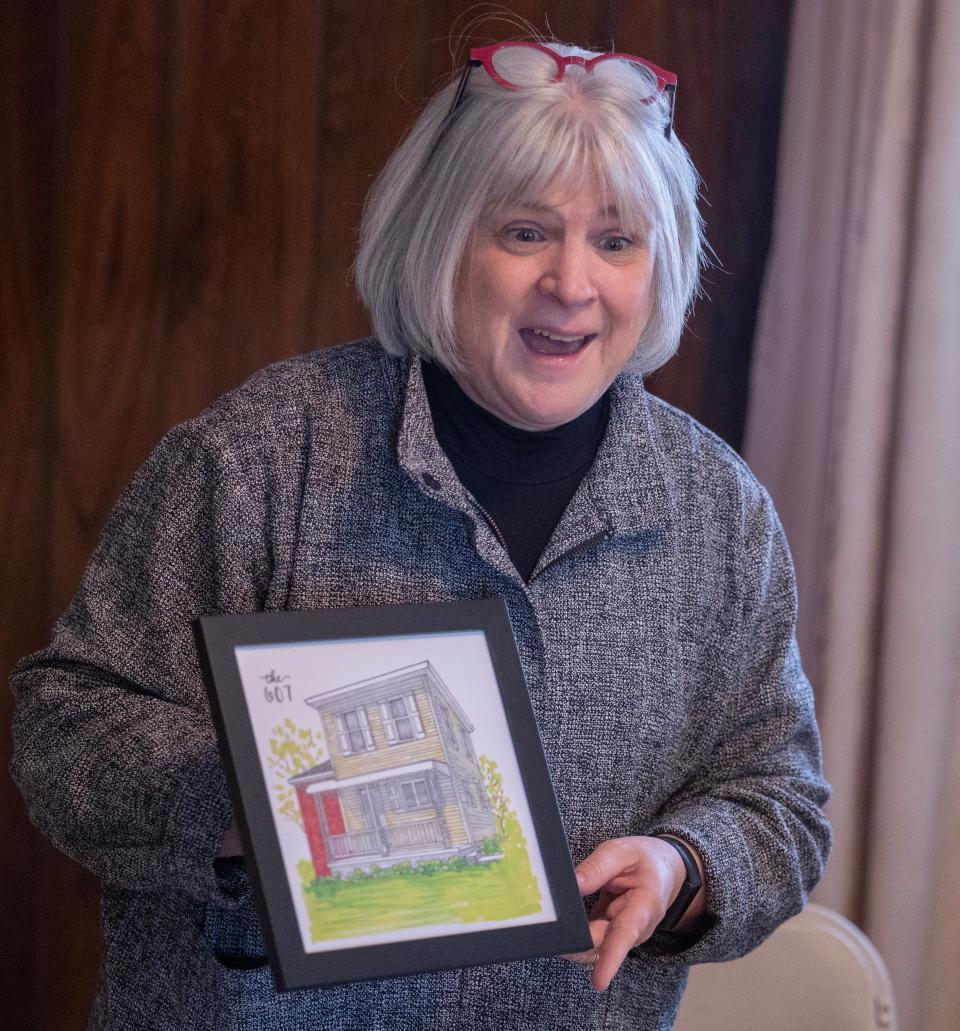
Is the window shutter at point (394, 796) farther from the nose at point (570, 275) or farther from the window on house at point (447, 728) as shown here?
the nose at point (570, 275)

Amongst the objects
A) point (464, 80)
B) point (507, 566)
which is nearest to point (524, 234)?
point (464, 80)

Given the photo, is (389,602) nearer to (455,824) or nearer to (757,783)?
(455,824)

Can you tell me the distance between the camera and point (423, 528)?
1.31m

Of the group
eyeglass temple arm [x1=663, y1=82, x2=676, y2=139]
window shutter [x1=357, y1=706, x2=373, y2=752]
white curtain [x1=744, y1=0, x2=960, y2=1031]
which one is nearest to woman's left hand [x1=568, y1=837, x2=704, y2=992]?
window shutter [x1=357, y1=706, x2=373, y2=752]

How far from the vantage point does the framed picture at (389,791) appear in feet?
3.25

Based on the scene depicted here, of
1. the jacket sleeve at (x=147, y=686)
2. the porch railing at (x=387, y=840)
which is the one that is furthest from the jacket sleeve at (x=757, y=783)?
the jacket sleeve at (x=147, y=686)

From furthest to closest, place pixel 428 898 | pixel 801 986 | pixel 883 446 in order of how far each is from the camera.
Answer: pixel 883 446 < pixel 801 986 < pixel 428 898

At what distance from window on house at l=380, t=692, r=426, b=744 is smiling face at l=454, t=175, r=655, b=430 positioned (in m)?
0.37

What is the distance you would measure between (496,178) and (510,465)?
30 cm

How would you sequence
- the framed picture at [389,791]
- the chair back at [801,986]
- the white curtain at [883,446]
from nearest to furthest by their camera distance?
the framed picture at [389,791], the chair back at [801,986], the white curtain at [883,446]

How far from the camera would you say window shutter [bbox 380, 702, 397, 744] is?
3.55 feet

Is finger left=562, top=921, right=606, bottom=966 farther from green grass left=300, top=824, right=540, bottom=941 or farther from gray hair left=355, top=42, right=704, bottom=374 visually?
gray hair left=355, top=42, right=704, bottom=374

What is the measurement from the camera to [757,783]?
1.40 metres

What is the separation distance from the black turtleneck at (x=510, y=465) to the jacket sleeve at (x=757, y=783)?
0.76 feet
